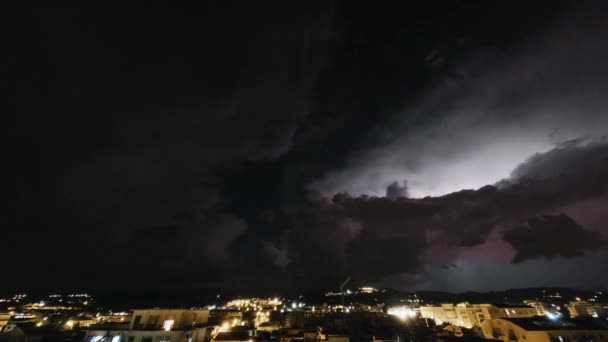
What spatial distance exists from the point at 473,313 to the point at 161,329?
7048 cm

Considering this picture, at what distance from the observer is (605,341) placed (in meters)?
36.8

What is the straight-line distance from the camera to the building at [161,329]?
4028 centimetres

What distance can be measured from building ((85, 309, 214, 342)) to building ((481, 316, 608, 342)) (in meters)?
48.2

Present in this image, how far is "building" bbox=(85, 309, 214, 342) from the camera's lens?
40.3m

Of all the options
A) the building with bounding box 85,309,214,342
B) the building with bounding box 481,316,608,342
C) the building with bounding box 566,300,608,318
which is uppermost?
the building with bounding box 566,300,608,318

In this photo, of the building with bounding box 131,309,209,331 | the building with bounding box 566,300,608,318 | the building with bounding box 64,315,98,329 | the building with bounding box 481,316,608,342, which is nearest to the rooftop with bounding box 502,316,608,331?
the building with bounding box 481,316,608,342

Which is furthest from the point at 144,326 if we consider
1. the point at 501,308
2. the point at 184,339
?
the point at 501,308

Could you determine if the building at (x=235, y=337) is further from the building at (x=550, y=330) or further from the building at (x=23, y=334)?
the building at (x=550, y=330)

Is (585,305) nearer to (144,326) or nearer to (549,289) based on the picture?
(144,326)

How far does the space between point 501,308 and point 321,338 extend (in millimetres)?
47168

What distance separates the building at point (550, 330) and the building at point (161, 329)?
158 ft

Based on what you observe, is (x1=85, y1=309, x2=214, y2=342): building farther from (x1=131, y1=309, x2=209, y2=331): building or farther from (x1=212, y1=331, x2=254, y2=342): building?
(x1=212, y1=331, x2=254, y2=342): building

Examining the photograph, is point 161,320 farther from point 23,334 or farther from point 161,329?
point 23,334

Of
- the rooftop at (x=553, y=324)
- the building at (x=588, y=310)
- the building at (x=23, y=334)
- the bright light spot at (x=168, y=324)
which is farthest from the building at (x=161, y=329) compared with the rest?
the building at (x=588, y=310)
